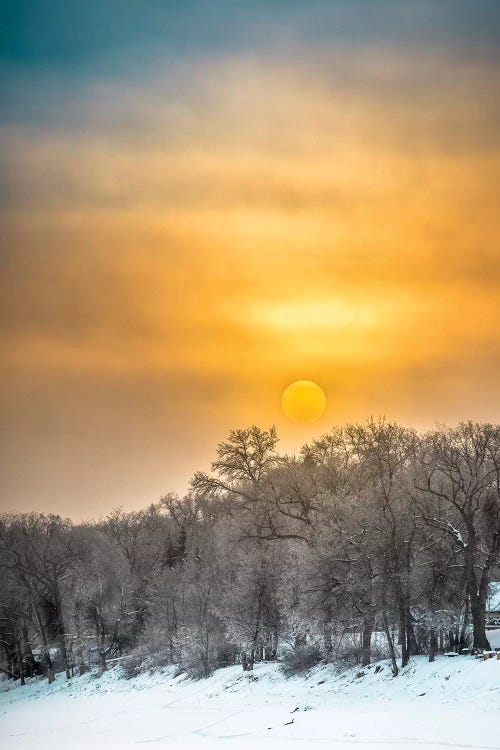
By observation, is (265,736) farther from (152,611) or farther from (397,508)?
(152,611)

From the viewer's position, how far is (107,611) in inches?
3221

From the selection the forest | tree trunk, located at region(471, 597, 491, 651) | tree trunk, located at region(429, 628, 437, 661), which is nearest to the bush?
the forest

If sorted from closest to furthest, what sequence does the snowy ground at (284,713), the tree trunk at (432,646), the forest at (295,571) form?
the snowy ground at (284,713), the tree trunk at (432,646), the forest at (295,571)

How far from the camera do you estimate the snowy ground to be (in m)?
30.5

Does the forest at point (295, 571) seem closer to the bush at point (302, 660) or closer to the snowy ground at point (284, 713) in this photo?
the bush at point (302, 660)

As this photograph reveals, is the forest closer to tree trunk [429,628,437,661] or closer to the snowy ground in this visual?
tree trunk [429,628,437,661]

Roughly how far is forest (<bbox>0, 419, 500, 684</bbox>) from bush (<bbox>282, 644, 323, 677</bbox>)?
0.12 meters

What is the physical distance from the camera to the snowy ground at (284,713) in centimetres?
3048

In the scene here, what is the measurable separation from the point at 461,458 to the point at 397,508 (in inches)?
187

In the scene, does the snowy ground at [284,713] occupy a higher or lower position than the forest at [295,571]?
lower

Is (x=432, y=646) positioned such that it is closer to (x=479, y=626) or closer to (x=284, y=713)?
(x=479, y=626)

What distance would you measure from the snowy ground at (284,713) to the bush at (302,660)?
→ 91 cm

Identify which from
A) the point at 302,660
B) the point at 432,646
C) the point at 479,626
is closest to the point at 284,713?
the point at 432,646

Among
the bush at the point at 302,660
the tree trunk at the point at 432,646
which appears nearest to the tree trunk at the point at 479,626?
the tree trunk at the point at 432,646
